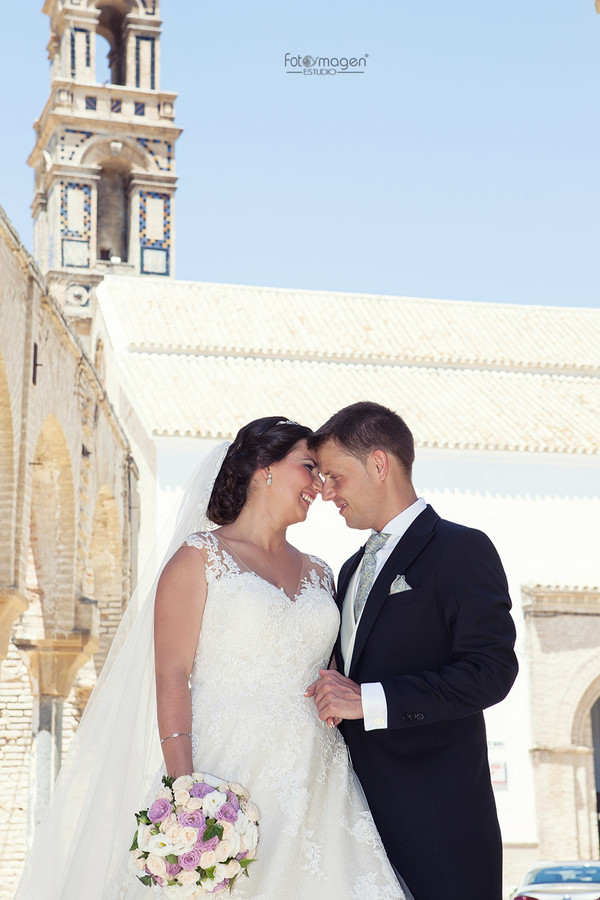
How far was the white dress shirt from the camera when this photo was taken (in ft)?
10.5

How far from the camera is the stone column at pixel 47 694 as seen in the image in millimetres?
12102

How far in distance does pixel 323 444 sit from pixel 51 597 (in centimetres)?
906

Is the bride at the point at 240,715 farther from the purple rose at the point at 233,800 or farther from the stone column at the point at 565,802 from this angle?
the stone column at the point at 565,802

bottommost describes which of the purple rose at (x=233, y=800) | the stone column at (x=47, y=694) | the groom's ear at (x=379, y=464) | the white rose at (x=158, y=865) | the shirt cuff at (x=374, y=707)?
the stone column at (x=47, y=694)

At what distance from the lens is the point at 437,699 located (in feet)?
10.4

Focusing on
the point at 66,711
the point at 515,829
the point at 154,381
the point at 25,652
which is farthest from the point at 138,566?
the point at 515,829

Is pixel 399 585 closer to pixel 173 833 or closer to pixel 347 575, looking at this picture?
pixel 347 575

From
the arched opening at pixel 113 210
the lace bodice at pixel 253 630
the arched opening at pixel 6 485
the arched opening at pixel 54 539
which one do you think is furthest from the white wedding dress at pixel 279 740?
the arched opening at pixel 113 210

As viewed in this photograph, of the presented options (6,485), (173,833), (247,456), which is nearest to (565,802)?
(6,485)

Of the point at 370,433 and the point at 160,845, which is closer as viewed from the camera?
the point at 160,845

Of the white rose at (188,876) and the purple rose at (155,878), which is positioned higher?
the white rose at (188,876)

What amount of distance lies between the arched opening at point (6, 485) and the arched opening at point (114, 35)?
70.9 ft

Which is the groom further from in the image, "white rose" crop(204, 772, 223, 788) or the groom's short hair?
"white rose" crop(204, 772, 223, 788)

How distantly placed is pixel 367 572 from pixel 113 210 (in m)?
26.5
